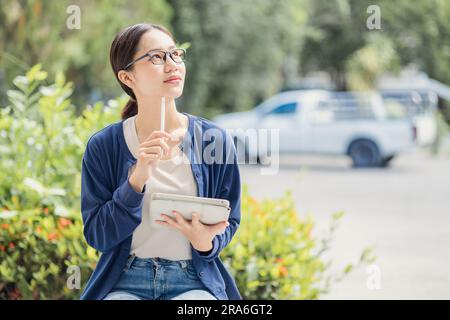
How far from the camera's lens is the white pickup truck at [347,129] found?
1462 centimetres

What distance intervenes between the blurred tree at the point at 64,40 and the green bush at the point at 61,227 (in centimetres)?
514

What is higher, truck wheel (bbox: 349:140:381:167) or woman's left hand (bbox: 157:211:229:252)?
truck wheel (bbox: 349:140:381:167)

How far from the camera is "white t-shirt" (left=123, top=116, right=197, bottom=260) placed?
195cm

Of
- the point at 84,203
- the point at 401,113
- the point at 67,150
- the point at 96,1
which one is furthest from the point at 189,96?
the point at 84,203

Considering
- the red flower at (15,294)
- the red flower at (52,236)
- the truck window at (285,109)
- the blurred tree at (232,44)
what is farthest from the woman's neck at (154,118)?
the truck window at (285,109)

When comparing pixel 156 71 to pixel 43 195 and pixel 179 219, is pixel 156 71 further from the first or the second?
pixel 43 195

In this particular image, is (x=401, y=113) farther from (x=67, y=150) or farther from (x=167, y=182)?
(x=167, y=182)

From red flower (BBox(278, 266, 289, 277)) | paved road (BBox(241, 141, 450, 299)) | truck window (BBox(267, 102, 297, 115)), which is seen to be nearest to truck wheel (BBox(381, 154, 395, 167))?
paved road (BBox(241, 141, 450, 299))

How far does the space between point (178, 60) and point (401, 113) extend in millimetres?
13610

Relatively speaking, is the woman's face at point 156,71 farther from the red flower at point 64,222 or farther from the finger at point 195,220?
the red flower at point 64,222

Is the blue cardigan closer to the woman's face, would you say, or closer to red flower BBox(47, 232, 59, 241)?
the woman's face

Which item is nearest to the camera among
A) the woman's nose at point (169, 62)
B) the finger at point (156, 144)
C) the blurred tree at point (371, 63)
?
the finger at point (156, 144)

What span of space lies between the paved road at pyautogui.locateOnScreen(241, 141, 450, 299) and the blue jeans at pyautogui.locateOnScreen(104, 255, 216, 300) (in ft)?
5.26

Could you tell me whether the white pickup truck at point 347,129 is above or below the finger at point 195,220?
above
